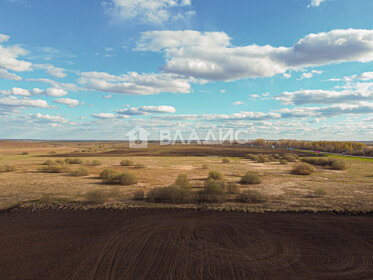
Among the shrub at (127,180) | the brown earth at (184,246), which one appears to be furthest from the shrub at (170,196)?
the shrub at (127,180)

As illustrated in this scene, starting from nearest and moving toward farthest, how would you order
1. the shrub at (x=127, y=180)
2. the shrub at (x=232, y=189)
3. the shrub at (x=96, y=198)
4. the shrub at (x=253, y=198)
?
the shrub at (x=96, y=198) → the shrub at (x=253, y=198) → the shrub at (x=232, y=189) → the shrub at (x=127, y=180)

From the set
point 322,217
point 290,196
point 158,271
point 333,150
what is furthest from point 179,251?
point 333,150

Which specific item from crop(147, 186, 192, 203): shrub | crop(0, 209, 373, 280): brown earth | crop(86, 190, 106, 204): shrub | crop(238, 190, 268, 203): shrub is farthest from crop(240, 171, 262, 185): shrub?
crop(86, 190, 106, 204): shrub

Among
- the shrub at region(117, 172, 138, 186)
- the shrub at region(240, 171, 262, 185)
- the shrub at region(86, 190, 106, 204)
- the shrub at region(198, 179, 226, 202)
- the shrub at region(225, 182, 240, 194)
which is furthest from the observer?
the shrub at region(240, 171, 262, 185)

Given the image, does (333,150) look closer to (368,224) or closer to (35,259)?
(368,224)

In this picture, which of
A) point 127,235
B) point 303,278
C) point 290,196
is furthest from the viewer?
point 290,196

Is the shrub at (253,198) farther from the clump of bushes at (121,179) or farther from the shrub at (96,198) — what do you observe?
the clump of bushes at (121,179)

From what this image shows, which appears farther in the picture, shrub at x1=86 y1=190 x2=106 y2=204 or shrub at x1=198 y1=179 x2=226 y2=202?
shrub at x1=198 y1=179 x2=226 y2=202

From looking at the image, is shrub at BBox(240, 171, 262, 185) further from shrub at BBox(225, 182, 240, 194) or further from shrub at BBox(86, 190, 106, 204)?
shrub at BBox(86, 190, 106, 204)
